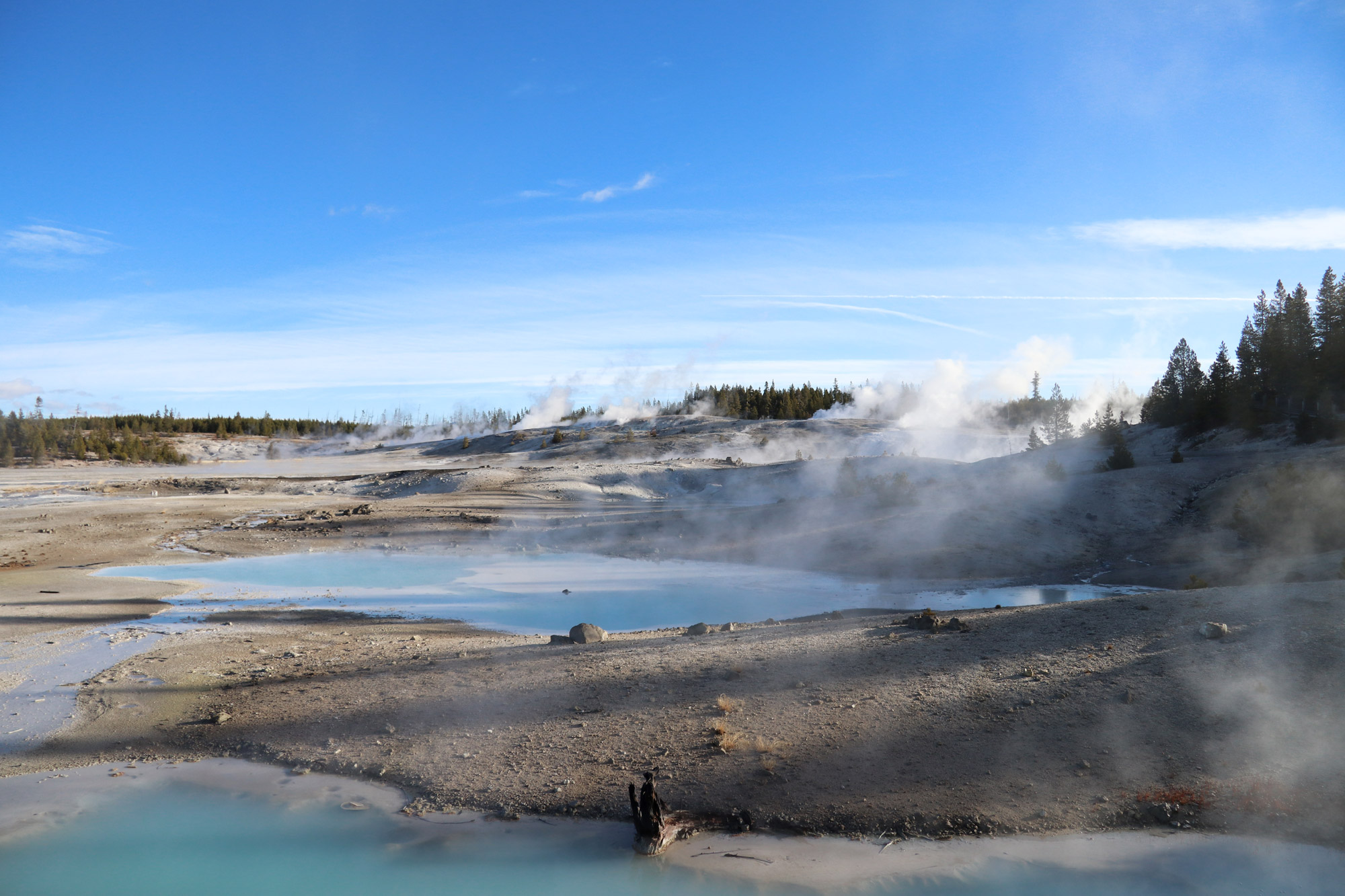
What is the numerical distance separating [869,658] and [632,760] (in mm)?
3329

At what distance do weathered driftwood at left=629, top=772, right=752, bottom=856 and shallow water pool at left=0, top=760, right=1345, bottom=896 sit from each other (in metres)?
0.10

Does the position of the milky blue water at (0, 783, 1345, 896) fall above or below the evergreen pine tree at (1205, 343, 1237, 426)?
below

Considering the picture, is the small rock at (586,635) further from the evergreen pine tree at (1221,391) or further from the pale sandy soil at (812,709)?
the evergreen pine tree at (1221,391)

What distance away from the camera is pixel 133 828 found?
20.9 feet

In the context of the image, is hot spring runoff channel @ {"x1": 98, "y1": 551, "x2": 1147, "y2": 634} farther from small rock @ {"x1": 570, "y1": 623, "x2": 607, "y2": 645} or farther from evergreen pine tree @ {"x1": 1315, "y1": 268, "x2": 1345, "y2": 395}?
evergreen pine tree @ {"x1": 1315, "y1": 268, "x2": 1345, "y2": 395}

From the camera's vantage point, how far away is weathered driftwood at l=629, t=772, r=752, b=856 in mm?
5863

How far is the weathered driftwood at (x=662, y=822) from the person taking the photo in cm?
586

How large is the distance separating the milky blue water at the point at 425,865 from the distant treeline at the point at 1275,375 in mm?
31303

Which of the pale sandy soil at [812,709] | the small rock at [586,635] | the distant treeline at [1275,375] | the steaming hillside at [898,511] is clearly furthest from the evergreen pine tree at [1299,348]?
the small rock at [586,635]

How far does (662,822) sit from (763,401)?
89.0 m

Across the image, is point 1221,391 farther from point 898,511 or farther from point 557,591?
point 557,591

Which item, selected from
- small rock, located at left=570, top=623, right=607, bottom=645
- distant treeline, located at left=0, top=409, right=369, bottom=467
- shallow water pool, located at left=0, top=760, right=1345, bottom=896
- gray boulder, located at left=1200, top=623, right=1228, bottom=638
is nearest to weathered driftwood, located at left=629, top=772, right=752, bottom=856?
shallow water pool, located at left=0, top=760, right=1345, bottom=896

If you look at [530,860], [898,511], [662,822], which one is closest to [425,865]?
[530,860]

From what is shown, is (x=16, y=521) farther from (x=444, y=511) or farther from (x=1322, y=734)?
(x=1322, y=734)
